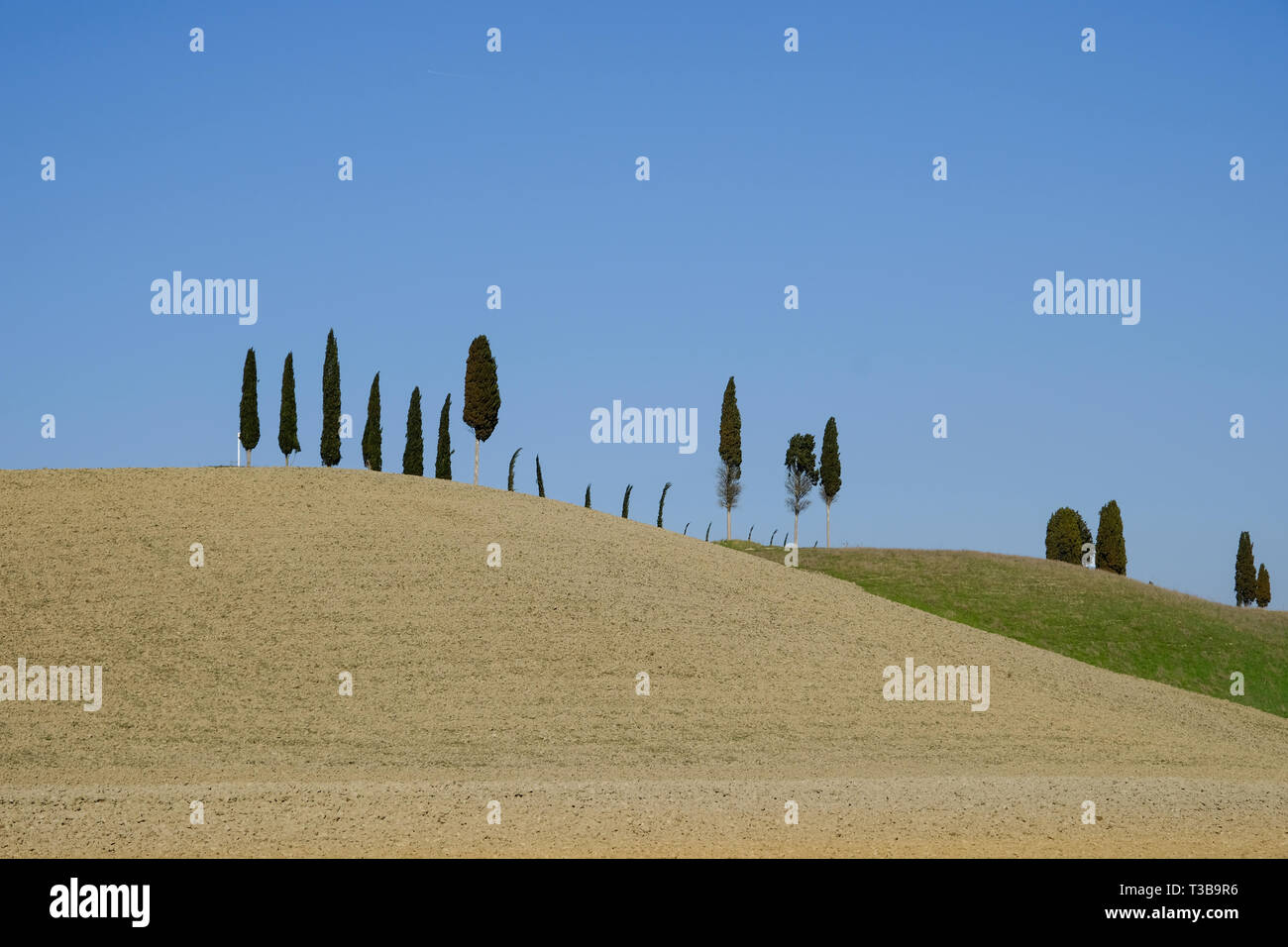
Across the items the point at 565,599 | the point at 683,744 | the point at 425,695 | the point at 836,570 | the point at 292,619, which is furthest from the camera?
the point at 836,570

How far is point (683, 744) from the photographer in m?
24.5

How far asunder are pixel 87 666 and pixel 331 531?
12.0m

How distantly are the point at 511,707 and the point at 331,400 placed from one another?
97.7ft

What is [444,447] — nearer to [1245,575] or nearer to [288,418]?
[288,418]

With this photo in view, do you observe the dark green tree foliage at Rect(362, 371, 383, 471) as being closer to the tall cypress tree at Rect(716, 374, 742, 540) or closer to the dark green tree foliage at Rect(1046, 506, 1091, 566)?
the tall cypress tree at Rect(716, 374, 742, 540)

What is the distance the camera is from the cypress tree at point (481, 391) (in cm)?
5331

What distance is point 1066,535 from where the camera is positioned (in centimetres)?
8019

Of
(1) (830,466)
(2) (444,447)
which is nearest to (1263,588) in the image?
(1) (830,466)

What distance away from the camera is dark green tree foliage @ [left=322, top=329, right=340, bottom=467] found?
53.2 m

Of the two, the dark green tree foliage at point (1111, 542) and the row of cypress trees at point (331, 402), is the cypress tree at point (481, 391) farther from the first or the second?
the dark green tree foliage at point (1111, 542)

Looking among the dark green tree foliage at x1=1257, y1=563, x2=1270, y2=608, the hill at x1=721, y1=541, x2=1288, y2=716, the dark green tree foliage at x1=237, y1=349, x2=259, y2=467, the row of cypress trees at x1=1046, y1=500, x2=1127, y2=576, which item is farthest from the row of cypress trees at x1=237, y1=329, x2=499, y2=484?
the dark green tree foliage at x1=1257, y1=563, x2=1270, y2=608
